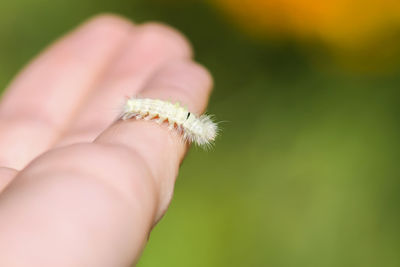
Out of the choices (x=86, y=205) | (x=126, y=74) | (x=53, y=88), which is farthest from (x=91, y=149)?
(x=53, y=88)

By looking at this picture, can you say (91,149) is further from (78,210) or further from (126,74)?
(126,74)

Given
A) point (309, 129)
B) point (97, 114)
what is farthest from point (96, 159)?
point (309, 129)

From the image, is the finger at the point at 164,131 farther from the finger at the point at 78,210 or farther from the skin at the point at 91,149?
the finger at the point at 78,210

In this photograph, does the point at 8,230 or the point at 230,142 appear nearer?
the point at 8,230

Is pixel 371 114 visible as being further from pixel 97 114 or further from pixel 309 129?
pixel 97 114

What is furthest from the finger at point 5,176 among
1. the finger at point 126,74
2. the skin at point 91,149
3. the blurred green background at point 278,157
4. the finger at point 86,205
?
the blurred green background at point 278,157

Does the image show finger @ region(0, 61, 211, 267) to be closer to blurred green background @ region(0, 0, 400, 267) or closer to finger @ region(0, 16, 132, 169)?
finger @ region(0, 16, 132, 169)
